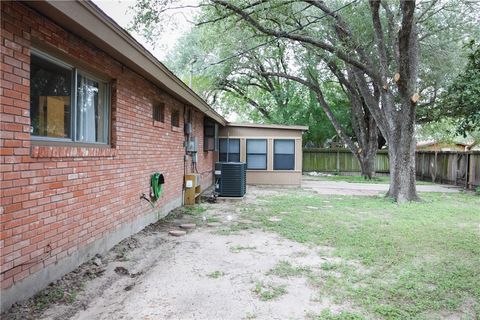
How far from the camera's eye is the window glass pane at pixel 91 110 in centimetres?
398

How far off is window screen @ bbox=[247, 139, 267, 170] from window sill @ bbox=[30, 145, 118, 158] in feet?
31.5

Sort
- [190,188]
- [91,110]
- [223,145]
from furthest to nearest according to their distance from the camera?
[223,145]
[190,188]
[91,110]

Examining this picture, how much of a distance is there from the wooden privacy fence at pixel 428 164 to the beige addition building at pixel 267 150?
674 cm

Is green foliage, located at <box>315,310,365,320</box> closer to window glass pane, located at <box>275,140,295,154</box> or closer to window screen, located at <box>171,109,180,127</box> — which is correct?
window screen, located at <box>171,109,180,127</box>

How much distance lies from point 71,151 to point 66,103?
0.54m

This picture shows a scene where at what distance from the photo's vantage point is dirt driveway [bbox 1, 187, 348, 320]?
9.44 feet

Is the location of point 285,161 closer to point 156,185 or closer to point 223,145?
point 223,145

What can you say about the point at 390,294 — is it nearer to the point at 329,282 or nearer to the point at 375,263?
the point at 329,282

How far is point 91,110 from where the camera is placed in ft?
14.0

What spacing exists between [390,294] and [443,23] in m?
12.8

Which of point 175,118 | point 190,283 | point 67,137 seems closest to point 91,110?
point 67,137

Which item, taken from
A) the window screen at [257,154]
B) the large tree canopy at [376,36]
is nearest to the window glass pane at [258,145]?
the window screen at [257,154]

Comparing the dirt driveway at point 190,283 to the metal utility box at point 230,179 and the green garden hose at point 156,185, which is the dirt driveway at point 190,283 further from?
the metal utility box at point 230,179

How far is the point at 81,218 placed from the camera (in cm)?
380
